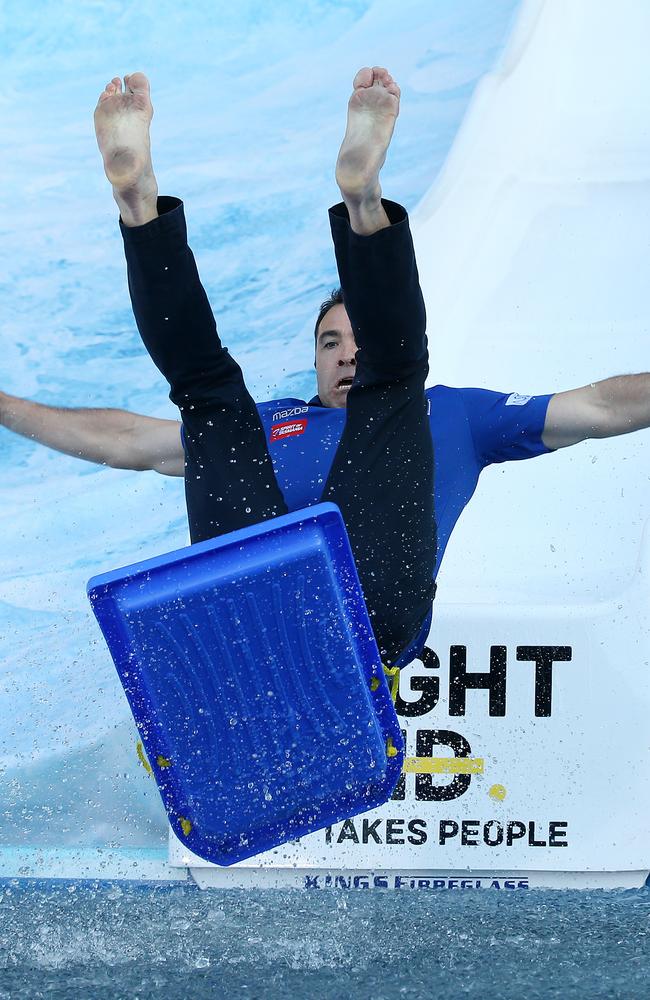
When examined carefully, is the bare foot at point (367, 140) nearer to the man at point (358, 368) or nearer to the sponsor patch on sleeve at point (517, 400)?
the man at point (358, 368)

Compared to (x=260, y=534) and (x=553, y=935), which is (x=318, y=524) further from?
(x=553, y=935)

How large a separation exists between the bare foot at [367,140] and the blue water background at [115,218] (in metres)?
2.11

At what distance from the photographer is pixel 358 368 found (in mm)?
1601

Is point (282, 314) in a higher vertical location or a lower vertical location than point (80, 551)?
higher

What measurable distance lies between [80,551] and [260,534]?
259 cm

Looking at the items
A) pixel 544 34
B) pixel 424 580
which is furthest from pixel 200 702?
pixel 544 34

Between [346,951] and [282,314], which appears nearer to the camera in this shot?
[346,951]

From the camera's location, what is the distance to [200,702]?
4.81 ft

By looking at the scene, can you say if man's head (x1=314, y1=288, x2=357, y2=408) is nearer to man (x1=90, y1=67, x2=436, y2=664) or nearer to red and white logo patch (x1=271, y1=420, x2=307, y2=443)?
red and white logo patch (x1=271, y1=420, x2=307, y2=443)

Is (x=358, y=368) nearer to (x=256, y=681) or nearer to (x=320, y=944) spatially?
(x=256, y=681)

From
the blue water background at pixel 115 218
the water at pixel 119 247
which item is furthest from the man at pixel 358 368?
the blue water background at pixel 115 218

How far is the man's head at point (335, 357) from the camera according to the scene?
6.32 ft

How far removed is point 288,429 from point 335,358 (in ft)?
0.89

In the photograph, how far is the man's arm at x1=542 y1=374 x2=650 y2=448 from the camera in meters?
1.65
